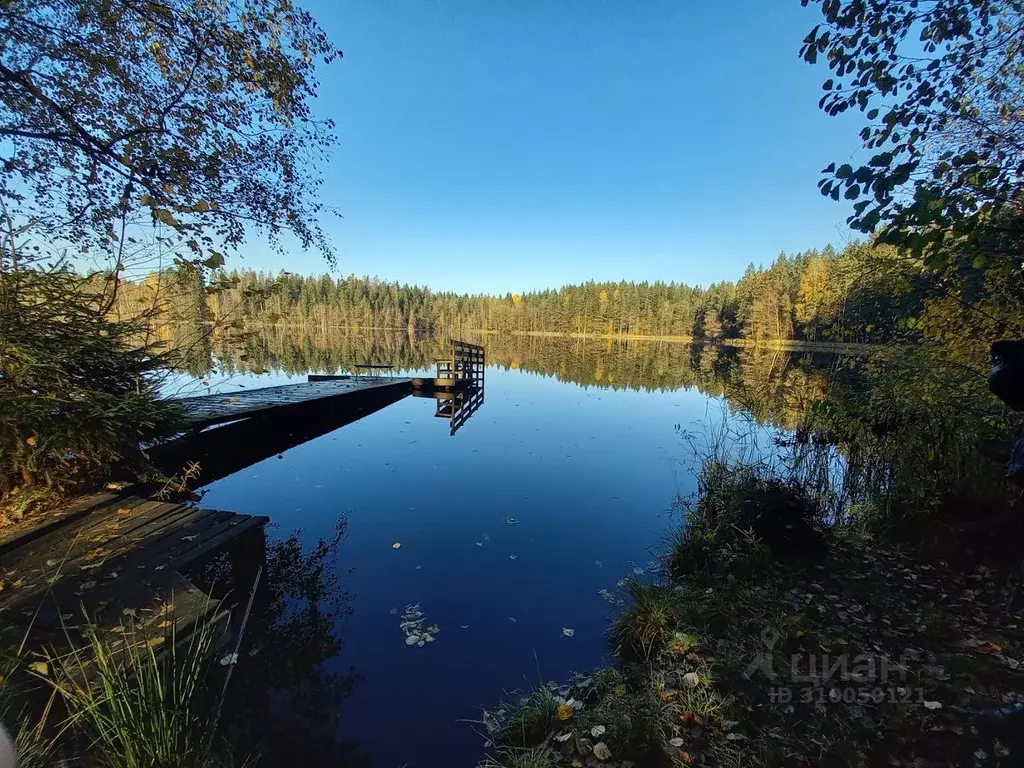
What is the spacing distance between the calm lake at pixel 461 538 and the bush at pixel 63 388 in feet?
3.13

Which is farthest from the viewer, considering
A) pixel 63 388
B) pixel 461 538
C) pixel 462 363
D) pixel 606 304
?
pixel 606 304

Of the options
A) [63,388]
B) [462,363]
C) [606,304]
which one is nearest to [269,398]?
[63,388]

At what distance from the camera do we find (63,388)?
4000 mm

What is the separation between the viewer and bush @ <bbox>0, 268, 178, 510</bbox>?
12.1ft

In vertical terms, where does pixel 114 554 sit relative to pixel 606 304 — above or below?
below

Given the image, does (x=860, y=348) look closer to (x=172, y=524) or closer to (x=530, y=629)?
(x=530, y=629)

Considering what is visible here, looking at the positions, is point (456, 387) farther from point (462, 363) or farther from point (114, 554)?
point (114, 554)

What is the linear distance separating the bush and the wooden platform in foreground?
0.55m

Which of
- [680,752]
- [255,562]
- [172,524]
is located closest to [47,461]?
[172,524]

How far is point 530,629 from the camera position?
412cm

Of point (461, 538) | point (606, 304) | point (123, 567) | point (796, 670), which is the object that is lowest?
point (461, 538)

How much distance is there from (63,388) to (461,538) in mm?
4629

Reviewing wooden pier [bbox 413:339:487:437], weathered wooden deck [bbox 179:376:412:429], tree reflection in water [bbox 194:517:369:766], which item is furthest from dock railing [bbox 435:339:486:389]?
tree reflection in water [bbox 194:517:369:766]

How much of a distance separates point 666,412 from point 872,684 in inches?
525
